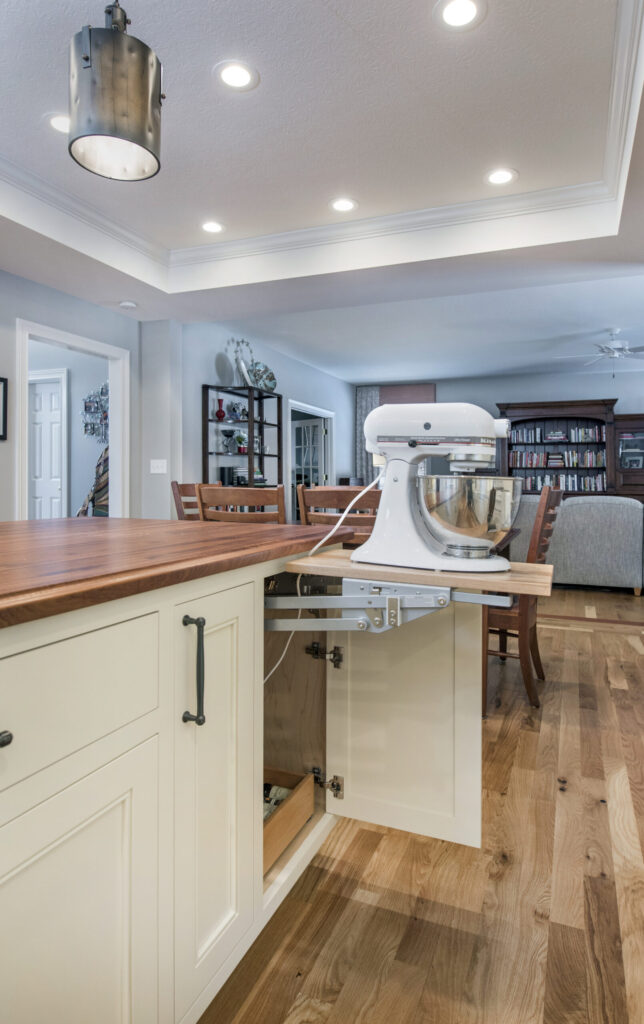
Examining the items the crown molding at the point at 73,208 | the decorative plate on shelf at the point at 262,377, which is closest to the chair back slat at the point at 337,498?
the crown molding at the point at 73,208

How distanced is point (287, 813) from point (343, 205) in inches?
116

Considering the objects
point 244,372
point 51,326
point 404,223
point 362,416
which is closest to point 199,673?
point 404,223

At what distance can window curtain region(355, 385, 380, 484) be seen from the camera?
30.1 ft

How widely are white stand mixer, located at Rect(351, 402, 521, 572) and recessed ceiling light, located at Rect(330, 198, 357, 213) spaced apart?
2.31 metres

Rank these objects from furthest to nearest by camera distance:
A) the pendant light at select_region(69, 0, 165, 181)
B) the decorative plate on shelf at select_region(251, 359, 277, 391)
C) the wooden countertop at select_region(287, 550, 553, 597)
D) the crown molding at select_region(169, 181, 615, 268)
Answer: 1. the decorative plate on shelf at select_region(251, 359, 277, 391)
2. the crown molding at select_region(169, 181, 615, 268)
3. the pendant light at select_region(69, 0, 165, 181)
4. the wooden countertop at select_region(287, 550, 553, 597)

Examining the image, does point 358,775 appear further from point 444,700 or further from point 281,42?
point 281,42

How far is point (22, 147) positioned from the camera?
2.67m

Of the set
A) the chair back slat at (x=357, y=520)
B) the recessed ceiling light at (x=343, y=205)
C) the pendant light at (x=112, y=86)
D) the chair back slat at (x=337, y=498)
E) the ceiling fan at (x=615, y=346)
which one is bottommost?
the chair back slat at (x=357, y=520)

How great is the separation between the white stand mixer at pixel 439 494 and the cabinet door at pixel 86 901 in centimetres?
63

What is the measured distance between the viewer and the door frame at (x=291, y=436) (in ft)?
22.5

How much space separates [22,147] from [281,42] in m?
1.37

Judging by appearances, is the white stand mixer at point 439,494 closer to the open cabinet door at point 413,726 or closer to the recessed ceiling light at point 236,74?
the open cabinet door at point 413,726

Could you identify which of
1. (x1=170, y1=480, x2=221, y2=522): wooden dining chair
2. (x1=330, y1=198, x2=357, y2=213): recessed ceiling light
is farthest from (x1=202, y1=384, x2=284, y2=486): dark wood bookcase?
(x1=330, y1=198, x2=357, y2=213): recessed ceiling light

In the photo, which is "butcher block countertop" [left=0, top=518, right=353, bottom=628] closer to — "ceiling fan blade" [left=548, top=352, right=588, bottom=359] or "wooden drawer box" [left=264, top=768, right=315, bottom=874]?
"wooden drawer box" [left=264, top=768, right=315, bottom=874]
